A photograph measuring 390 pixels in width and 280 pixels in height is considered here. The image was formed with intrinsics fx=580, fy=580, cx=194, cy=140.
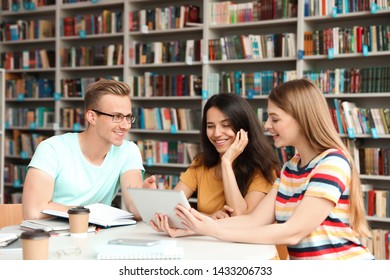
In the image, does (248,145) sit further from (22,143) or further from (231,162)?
(22,143)

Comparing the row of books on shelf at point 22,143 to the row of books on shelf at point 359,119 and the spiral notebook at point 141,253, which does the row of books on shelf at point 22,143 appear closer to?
the row of books on shelf at point 359,119

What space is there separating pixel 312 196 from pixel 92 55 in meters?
4.45

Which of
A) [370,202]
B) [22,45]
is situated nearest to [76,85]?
[22,45]

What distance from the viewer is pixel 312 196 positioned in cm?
192

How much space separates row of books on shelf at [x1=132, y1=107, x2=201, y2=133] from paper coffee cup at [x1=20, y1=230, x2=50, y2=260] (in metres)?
3.80

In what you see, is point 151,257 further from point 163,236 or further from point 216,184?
point 216,184

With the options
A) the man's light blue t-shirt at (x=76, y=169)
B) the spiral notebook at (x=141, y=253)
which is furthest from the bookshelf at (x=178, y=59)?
the spiral notebook at (x=141, y=253)

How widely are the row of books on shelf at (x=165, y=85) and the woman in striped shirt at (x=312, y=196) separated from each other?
331 centimetres

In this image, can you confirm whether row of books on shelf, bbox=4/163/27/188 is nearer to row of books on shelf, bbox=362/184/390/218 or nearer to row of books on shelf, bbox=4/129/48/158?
row of books on shelf, bbox=4/129/48/158

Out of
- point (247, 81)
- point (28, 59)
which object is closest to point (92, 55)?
point (28, 59)

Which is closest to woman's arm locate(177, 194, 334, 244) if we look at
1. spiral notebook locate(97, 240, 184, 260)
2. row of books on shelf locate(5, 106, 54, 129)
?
spiral notebook locate(97, 240, 184, 260)

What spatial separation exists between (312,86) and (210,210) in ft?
3.32

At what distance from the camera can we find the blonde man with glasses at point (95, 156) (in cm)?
268

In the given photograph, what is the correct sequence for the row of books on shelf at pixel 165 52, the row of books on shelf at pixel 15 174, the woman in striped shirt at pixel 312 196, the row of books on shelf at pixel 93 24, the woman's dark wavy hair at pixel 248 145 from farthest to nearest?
the row of books on shelf at pixel 15 174 → the row of books on shelf at pixel 93 24 → the row of books on shelf at pixel 165 52 → the woman's dark wavy hair at pixel 248 145 → the woman in striped shirt at pixel 312 196
